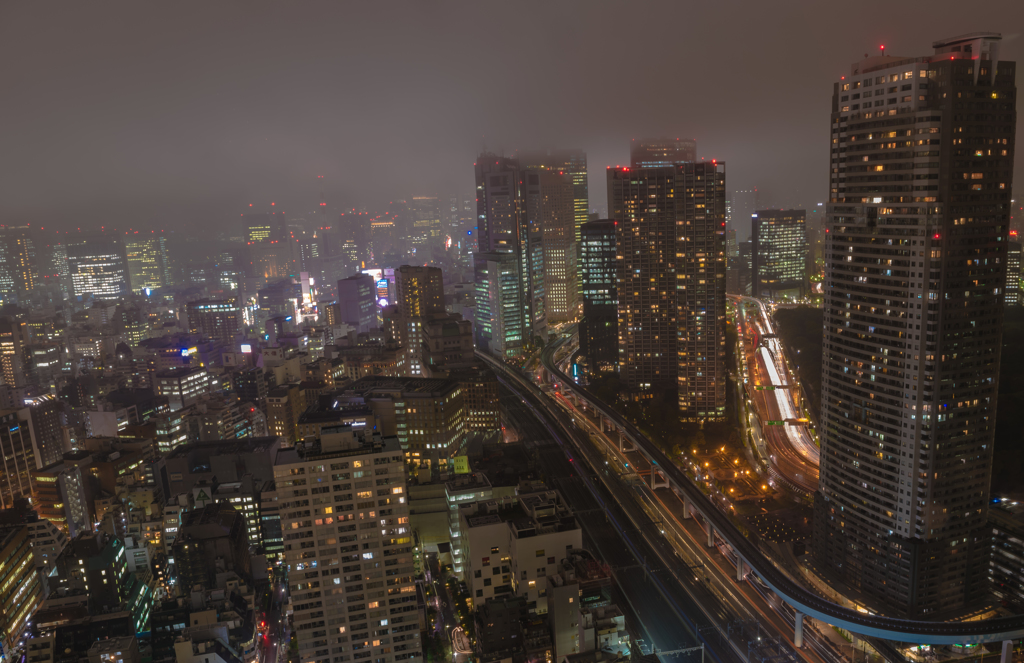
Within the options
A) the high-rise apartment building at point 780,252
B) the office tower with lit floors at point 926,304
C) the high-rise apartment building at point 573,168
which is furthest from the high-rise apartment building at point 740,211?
the office tower with lit floors at point 926,304

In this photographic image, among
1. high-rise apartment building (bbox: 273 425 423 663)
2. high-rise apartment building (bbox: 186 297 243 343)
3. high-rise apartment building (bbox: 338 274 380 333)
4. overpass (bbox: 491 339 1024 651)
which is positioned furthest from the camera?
high-rise apartment building (bbox: 338 274 380 333)

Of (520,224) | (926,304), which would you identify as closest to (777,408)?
(926,304)

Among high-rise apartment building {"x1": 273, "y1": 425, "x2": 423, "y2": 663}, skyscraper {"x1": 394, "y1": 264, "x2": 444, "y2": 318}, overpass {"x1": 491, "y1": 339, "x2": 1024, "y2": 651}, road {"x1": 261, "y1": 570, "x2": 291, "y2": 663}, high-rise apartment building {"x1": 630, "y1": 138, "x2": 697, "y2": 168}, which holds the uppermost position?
high-rise apartment building {"x1": 630, "y1": 138, "x2": 697, "y2": 168}

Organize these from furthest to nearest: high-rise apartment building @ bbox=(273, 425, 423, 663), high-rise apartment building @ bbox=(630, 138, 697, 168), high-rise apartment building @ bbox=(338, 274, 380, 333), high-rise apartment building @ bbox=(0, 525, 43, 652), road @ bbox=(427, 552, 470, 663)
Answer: high-rise apartment building @ bbox=(338, 274, 380, 333), high-rise apartment building @ bbox=(630, 138, 697, 168), high-rise apartment building @ bbox=(0, 525, 43, 652), road @ bbox=(427, 552, 470, 663), high-rise apartment building @ bbox=(273, 425, 423, 663)

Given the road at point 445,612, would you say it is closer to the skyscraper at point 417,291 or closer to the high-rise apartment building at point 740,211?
the skyscraper at point 417,291

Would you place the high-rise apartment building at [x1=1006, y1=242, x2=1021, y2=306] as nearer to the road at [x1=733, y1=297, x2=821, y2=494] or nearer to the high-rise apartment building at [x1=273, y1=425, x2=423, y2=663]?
the road at [x1=733, y1=297, x2=821, y2=494]

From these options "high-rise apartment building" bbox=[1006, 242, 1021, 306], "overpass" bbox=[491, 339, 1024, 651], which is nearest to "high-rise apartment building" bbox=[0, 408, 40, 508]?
"overpass" bbox=[491, 339, 1024, 651]
